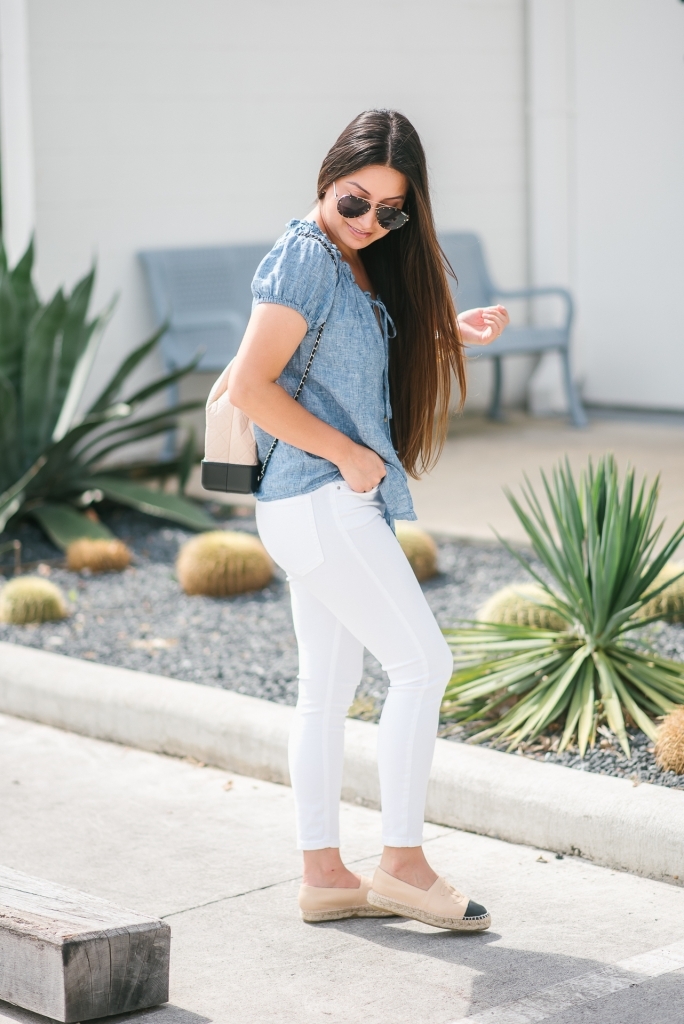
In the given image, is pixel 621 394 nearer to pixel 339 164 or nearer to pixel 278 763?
pixel 278 763

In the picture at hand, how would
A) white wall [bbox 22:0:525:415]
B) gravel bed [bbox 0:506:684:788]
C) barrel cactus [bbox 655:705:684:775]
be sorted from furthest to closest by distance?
1. white wall [bbox 22:0:525:415]
2. gravel bed [bbox 0:506:684:788]
3. barrel cactus [bbox 655:705:684:775]

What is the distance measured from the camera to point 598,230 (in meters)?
10.5

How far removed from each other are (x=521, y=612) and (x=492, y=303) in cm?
573

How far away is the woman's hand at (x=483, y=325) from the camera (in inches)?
130

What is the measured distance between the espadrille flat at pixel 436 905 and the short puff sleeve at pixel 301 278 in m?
1.22

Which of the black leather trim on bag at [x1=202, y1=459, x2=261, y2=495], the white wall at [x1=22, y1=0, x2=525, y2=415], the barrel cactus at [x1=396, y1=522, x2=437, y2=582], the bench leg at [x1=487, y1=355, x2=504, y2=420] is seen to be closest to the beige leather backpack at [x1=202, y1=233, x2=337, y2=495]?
the black leather trim on bag at [x1=202, y1=459, x2=261, y2=495]

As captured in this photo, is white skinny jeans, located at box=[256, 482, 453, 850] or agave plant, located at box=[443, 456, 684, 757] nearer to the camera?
white skinny jeans, located at box=[256, 482, 453, 850]

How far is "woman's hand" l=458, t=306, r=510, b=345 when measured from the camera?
3312 millimetres

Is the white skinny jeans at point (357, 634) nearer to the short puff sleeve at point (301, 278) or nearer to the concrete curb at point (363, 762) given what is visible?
the short puff sleeve at point (301, 278)

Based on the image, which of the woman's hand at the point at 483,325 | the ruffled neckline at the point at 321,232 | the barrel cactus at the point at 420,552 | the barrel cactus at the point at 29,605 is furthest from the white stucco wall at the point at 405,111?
the ruffled neckline at the point at 321,232

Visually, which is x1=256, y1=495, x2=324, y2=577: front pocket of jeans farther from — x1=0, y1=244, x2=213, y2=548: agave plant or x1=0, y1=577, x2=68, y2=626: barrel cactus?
x1=0, y1=244, x2=213, y2=548: agave plant

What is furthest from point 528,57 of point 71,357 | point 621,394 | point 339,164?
point 339,164

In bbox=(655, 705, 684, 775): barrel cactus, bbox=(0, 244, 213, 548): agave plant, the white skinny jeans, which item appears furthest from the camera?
bbox=(0, 244, 213, 548): agave plant

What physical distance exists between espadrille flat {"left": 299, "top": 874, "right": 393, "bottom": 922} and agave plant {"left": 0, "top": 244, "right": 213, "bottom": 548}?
3830mm
